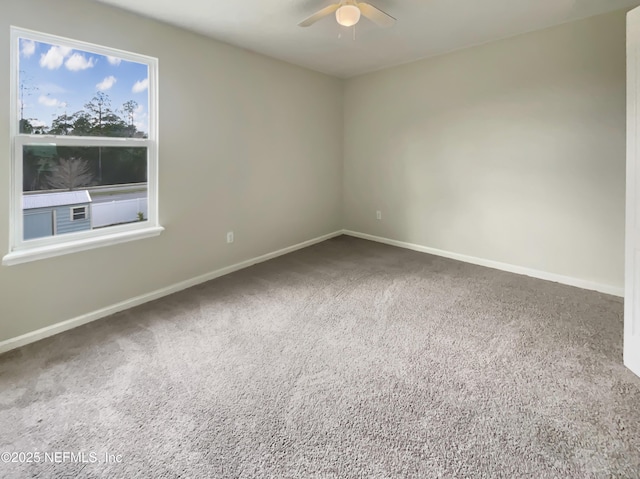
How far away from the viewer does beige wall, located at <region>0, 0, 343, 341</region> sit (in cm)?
243

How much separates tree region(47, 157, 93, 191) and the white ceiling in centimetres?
123

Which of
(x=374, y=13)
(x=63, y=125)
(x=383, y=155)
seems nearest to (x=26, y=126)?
(x=63, y=125)

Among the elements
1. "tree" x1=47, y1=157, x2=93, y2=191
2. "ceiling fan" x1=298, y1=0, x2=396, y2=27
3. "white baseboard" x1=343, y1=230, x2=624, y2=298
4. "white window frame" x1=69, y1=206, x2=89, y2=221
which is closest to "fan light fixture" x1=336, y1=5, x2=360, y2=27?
"ceiling fan" x1=298, y1=0, x2=396, y2=27

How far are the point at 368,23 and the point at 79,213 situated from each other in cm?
293

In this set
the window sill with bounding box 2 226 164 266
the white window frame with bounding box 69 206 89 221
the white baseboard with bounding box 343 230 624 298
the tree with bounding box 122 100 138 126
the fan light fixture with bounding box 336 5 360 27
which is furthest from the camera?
the white baseboard with bounding box 343 230 624 298

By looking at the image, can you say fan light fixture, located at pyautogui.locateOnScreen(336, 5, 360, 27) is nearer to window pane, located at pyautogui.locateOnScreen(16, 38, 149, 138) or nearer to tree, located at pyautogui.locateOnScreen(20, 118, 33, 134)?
window pane, located at pyautogui.locateOnScreen(16, 38, 149, 138)

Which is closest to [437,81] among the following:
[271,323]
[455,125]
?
[455,125]

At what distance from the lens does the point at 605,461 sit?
4.83 ft

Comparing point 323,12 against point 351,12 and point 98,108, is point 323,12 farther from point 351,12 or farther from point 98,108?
point 98,108

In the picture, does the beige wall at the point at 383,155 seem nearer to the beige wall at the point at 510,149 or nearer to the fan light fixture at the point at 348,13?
the beige wall at the point at 510,149

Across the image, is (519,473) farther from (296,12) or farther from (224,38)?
(224,38)

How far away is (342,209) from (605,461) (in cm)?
434

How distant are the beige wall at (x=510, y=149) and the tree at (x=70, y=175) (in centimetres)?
349

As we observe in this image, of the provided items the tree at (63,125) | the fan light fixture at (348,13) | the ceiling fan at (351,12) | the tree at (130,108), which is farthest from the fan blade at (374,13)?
the tree at (63,125)
